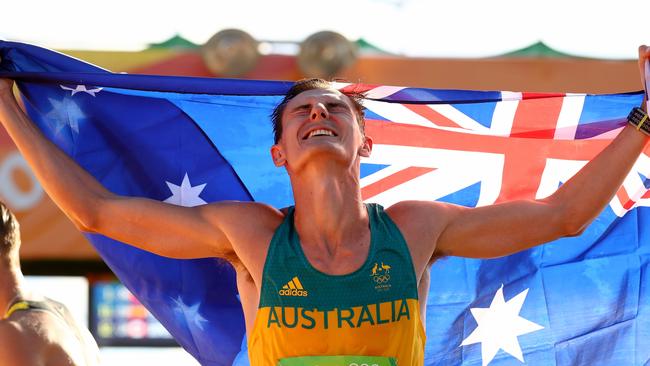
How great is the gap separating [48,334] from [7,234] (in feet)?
1.59

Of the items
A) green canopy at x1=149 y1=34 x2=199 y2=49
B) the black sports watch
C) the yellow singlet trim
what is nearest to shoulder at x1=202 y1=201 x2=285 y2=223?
the yellow singlet trim

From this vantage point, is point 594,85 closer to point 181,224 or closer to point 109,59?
point 109,59

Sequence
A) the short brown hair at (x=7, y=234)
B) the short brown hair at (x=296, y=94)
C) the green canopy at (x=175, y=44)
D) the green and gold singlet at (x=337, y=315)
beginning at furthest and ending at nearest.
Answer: the green canopy at (x=175, y=44)
the short brown hair at (x=7, y=234)
the short brown hair at (x=296, y=94)
the green and gold singlet at (x=337, y=315)

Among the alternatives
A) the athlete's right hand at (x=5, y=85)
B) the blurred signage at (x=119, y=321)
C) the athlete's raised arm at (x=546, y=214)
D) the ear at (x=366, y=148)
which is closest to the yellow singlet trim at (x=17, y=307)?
the athlete's right hand at (x=5, y=85)

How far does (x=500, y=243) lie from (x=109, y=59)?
6.36 meters

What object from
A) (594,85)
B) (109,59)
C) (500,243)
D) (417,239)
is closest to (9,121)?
(417,239)

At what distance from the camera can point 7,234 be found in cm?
542

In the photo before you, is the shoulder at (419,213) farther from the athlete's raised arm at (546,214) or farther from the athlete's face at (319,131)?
the athlete's face at (319,131)

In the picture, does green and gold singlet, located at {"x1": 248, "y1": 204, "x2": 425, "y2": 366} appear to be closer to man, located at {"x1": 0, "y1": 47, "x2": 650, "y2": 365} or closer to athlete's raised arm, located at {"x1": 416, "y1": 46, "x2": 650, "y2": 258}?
man, located at {"x1": 0, "y1": 47, "x2": 650, "y2": 365}

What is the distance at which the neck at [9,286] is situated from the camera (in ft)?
17.5

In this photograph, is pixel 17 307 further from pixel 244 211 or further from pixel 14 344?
pixel 244 211

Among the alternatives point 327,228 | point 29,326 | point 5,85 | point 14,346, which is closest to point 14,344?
point 14,346

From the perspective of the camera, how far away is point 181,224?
478 centimetres

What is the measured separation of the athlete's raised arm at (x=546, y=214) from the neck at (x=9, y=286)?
5.88 ft
